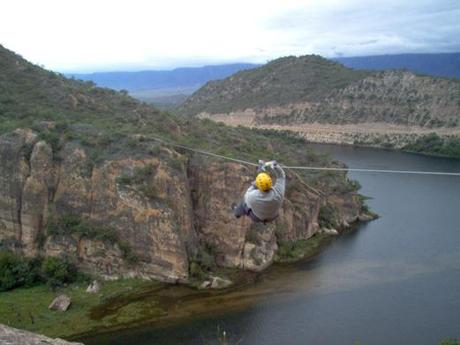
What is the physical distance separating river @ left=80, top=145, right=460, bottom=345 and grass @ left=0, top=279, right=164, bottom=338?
0.99 m

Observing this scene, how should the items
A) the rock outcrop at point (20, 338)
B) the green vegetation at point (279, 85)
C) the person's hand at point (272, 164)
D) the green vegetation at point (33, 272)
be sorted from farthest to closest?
the green vegetation at point (279, 85) < the green vegetation at point (33, 272) < the rock outcrop at point (20, 338) < the person's hand at point (272, 164)

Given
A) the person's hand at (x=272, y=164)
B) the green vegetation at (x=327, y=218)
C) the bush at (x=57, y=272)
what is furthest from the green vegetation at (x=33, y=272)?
the person's hand at (x=272, y=164)

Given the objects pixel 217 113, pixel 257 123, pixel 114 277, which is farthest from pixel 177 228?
pixel 217 113

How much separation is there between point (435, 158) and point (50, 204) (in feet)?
136

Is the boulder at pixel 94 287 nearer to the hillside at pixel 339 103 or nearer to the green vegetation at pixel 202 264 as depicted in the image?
the green vegetation at pixel 202 264

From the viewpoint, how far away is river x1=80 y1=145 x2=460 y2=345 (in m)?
19.5

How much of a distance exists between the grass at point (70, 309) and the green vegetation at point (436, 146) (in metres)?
42.4

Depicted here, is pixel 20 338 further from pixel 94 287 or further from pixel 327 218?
pixel 327 218

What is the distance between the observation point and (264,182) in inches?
268

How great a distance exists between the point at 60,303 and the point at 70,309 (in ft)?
1.46

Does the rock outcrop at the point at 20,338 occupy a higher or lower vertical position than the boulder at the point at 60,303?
higher

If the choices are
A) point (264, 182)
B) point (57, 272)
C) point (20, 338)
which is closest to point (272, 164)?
point (264, 182)

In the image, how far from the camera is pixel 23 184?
1014 inches

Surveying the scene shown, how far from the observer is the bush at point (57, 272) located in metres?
23.2
